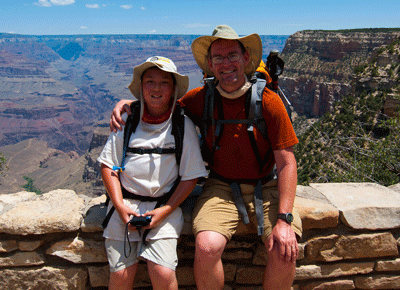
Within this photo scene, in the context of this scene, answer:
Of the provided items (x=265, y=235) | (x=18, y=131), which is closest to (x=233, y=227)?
(x=265, y=235)

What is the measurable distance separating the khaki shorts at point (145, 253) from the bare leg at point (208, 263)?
0.18m

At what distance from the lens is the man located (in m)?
2.13

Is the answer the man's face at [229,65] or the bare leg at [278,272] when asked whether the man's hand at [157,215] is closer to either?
the bare leg at [278,272]

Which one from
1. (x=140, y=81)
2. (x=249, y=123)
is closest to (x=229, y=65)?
(x=249, y=123)

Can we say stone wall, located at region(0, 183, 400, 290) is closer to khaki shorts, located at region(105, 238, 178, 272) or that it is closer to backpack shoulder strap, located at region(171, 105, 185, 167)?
khaki shorts, located at region(105, 238, 178, 272)

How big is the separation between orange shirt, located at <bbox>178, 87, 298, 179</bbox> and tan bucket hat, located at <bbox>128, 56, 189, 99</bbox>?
182 mm

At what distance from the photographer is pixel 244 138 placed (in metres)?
2.41

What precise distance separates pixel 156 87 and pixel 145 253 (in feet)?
3.89

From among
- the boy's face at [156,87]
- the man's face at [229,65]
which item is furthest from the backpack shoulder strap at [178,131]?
the man's face at [229,65]

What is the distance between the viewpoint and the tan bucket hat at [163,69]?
2312 millimetres

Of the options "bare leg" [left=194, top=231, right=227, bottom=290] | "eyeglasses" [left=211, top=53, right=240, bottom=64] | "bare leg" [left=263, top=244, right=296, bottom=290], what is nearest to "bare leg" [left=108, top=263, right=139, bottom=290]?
"bare leg" [left=194, top=231, right=227, bottom=290]

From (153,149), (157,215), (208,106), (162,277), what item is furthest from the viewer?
(208,106)

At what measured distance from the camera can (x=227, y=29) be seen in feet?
7.95

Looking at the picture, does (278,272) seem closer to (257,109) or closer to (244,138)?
(244,138)
